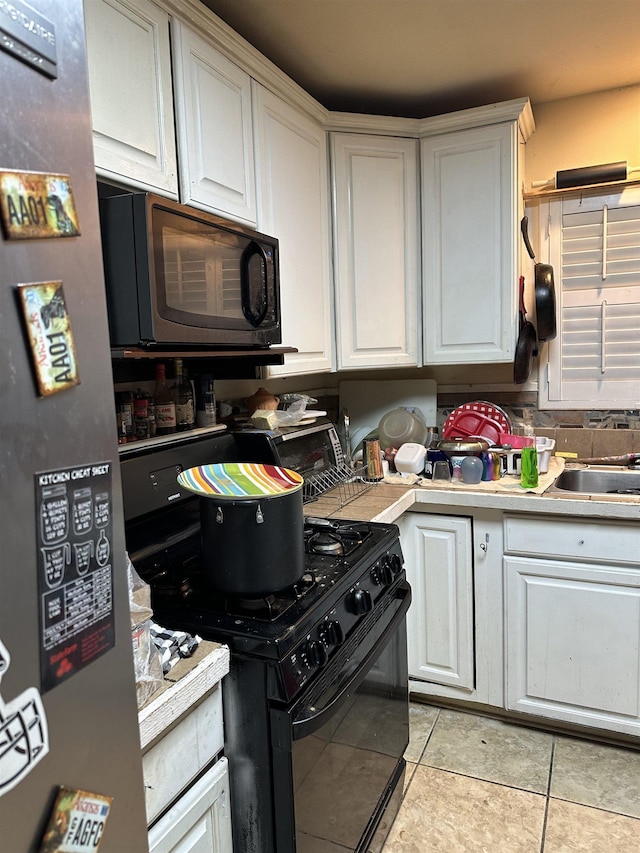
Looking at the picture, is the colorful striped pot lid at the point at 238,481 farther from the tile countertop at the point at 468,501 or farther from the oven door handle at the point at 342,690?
the tile countertop at the point at 468,501

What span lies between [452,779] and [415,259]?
1.82 m

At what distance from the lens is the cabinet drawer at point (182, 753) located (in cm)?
92

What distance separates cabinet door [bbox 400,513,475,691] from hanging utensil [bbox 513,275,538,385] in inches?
25.6

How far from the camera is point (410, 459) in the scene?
7.51 ft

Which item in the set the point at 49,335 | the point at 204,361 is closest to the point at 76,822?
the point at 49,335

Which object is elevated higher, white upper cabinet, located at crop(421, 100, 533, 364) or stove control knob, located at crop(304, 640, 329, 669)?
white upper cabinet, located at crop(421, 100, 533, 364)

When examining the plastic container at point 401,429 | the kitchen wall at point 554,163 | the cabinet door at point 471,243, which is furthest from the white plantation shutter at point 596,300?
the plastic container at point 401,429

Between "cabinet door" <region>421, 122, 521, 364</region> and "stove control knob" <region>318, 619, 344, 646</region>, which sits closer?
"stove control knob" <region>318, 619, 344, 646</region>

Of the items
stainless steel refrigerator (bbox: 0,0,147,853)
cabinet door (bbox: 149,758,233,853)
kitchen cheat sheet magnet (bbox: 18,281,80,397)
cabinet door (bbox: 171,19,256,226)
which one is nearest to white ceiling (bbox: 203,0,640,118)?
cabinet door (bbox: 171,19,256,226)

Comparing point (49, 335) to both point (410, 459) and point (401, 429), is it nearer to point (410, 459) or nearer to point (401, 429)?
point (410, 459)

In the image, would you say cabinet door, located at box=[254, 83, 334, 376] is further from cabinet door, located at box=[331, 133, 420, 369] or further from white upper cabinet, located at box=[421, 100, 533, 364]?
white upper cabinet, located at box=[421, 100, 533, 364]

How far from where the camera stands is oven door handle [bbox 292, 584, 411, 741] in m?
1.05

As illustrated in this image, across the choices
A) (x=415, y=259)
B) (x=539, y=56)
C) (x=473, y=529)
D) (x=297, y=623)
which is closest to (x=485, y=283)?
(x=415, y=259)

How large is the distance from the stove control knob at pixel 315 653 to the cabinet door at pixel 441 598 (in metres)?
1.06
